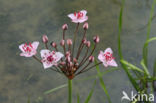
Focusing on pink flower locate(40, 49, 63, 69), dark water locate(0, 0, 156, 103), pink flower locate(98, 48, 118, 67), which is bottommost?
dark water locate(0, 0, 156, 103)

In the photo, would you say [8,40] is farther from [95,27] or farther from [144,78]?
[144,78]

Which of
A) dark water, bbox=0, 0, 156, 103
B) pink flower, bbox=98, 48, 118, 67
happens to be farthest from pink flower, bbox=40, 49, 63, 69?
dark water, bbox=0, 0, 156, 103

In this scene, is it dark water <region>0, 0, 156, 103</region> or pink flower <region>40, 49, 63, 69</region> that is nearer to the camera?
pink flower <region>40, 49, 63, 69</region>

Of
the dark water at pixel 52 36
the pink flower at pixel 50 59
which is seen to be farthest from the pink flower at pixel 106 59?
the dark water at pixel 52 36

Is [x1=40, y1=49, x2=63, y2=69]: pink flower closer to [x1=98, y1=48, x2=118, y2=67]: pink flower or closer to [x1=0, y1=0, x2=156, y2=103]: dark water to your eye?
[x1=98, y1=48, x2=118, y2=67]: pink flower

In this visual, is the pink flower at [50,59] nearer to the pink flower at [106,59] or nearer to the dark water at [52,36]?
the pink flower at [106,59]

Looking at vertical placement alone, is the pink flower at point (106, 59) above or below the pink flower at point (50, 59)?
below

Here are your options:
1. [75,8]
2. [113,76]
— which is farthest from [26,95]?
[75,8]

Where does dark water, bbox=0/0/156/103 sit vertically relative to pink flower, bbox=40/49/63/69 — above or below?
below
